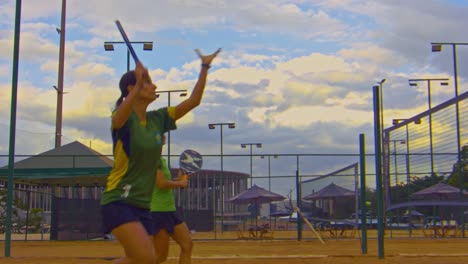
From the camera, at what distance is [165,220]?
7090 millimetres

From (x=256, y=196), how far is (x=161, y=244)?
17815mm

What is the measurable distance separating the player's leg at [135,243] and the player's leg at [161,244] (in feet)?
6.60

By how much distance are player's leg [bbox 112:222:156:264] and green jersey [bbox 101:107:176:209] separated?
0.19m

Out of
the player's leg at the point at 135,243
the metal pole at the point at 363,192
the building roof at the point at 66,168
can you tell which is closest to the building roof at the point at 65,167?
the building roof at the point at 66,168

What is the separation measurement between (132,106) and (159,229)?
287 cm

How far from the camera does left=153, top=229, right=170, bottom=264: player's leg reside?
6.47 metres

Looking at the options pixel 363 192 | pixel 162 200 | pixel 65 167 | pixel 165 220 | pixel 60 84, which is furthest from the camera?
pixel 60 84

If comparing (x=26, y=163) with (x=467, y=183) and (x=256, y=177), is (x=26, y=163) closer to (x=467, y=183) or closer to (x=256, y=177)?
(x=256, y=177)

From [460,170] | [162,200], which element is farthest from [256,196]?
[162,200]

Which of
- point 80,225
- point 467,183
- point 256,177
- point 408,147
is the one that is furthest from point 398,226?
point 80,225

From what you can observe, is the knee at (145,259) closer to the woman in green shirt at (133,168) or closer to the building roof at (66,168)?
the woman in green shirt at (133,168)

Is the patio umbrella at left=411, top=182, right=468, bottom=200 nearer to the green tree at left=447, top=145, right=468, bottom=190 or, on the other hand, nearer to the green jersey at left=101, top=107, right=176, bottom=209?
the green tree at left=447, top=145, right=468, bottom=190

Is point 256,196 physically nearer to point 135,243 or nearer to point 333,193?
point 333,193

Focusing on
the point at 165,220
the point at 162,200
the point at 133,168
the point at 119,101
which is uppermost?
the point at 119,101
